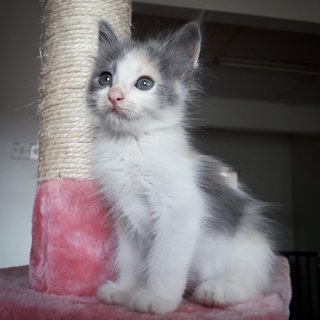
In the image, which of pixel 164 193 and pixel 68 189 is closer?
pixel 164 193

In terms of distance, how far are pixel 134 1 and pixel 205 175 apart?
1.50 meters

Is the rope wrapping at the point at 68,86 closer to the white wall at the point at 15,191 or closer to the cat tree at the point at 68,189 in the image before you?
the cat tree at the point at 68,189

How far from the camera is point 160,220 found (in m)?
0.82

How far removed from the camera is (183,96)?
0.95 metres

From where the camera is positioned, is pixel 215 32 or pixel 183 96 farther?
pixel 215 32

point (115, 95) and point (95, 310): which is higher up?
point (115, 95)

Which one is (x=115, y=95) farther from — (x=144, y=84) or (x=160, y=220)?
(x=160, y=220)

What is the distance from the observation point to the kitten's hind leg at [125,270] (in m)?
0.88

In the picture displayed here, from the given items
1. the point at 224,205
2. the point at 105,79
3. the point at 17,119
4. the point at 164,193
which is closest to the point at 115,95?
the point at 105,79

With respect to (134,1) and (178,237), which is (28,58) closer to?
(134,1)

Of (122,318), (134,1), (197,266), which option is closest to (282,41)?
(134,1)

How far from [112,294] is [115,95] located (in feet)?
1.37

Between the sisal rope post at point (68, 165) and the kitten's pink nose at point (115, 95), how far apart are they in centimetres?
21

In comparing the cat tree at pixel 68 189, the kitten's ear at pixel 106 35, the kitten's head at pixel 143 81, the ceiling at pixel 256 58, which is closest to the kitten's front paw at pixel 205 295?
the cat tree at pixel 68 189
